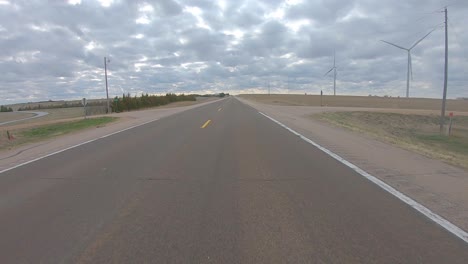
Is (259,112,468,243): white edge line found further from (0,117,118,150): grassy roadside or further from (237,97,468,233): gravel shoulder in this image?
(0,117,118,150): grassy roadside

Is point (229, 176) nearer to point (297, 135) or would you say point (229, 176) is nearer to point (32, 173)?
point (32, 173)

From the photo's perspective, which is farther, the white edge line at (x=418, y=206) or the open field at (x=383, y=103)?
the open field at (x=383, y=103)

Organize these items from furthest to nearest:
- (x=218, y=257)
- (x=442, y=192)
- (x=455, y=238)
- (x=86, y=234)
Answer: (x=442, y=192)
(x=86, y=234)
(x=455, y=238)
(x=218, y=257)

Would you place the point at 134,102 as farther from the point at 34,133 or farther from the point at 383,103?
the point at 383,103

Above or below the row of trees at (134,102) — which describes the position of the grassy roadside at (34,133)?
below

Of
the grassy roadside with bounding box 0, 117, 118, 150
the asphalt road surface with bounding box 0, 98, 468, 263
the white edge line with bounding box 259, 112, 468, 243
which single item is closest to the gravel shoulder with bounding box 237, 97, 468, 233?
the white edge line with bounding box 259, 112, 468, 243

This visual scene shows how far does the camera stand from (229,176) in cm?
759

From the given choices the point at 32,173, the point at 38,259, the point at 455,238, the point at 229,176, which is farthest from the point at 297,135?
the point at 38,259

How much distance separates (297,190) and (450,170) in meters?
4.13

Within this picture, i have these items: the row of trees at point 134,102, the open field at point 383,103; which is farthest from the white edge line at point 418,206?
the open field at point 383,103

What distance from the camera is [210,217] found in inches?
200

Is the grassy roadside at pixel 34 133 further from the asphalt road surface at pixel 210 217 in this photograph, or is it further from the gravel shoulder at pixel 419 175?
the gravel shoulder at pixel 419 175

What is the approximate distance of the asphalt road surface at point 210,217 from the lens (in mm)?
3973

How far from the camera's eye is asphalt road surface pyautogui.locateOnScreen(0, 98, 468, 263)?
156 inches
